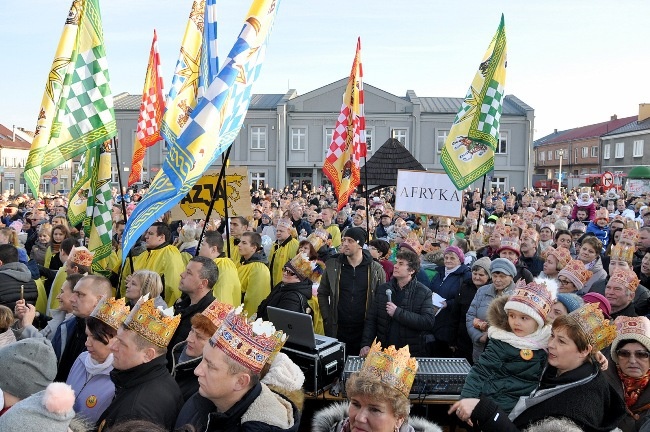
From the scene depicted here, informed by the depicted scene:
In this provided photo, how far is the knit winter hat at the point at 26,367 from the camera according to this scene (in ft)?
9.85

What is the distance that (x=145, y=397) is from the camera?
3.29m

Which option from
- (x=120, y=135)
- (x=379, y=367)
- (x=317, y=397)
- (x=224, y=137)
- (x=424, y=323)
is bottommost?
(x=317, y=397)

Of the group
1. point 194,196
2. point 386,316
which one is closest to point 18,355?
point 386,316

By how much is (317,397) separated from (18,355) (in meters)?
2.49

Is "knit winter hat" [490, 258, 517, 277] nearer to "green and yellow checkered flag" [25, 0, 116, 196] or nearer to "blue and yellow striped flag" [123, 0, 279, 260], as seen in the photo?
"blue and yellow striped flag" [123, 0, 279, 260]

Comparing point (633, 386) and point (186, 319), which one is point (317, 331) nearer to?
point (186, 319)

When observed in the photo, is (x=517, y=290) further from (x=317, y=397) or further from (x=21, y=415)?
(x=21, y=415)

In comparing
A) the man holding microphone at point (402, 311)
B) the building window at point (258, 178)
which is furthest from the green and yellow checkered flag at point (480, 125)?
the building window at point (258, 178)

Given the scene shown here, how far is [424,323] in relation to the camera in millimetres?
5742

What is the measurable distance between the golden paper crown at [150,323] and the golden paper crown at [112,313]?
0.33 metres

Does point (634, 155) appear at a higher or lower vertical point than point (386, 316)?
higher

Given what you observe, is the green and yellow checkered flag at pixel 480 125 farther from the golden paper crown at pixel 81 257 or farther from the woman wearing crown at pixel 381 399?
the woman wearing crown at pixel 381 399

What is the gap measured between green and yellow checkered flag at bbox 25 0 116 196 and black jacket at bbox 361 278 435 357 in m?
3.78

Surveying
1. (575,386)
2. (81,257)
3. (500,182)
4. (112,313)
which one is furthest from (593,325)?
(500,182)
